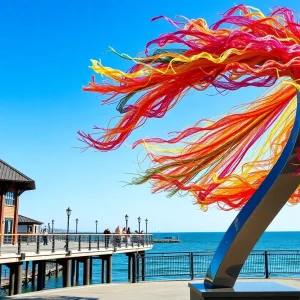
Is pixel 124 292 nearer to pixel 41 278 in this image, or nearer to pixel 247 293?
pixel 247 293

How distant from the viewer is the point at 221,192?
7430mm

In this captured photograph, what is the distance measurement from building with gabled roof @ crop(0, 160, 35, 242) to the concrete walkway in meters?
19.7

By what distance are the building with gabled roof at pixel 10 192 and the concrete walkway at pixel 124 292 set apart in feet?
64.5

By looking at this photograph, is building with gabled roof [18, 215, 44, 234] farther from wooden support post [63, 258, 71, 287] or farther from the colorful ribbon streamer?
the colorful ribbon streamer

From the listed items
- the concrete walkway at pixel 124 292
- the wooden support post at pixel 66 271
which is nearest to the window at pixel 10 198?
the wooden support post at pixel 66 271

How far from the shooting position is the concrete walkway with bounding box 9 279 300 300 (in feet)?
38.5

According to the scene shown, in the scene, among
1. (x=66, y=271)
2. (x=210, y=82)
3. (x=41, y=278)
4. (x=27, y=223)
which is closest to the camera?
(x=210, y=82)

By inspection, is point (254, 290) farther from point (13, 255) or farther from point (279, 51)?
point (13, 255)

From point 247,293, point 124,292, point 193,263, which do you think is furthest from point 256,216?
point 193,263

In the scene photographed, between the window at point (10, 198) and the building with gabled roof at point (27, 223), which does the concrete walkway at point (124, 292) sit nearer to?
the window at point (10, 198)

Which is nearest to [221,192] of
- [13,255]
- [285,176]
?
[285,176]

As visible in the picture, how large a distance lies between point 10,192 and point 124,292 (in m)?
23.4

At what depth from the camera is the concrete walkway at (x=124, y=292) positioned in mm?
11750

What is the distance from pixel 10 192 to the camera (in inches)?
1344
